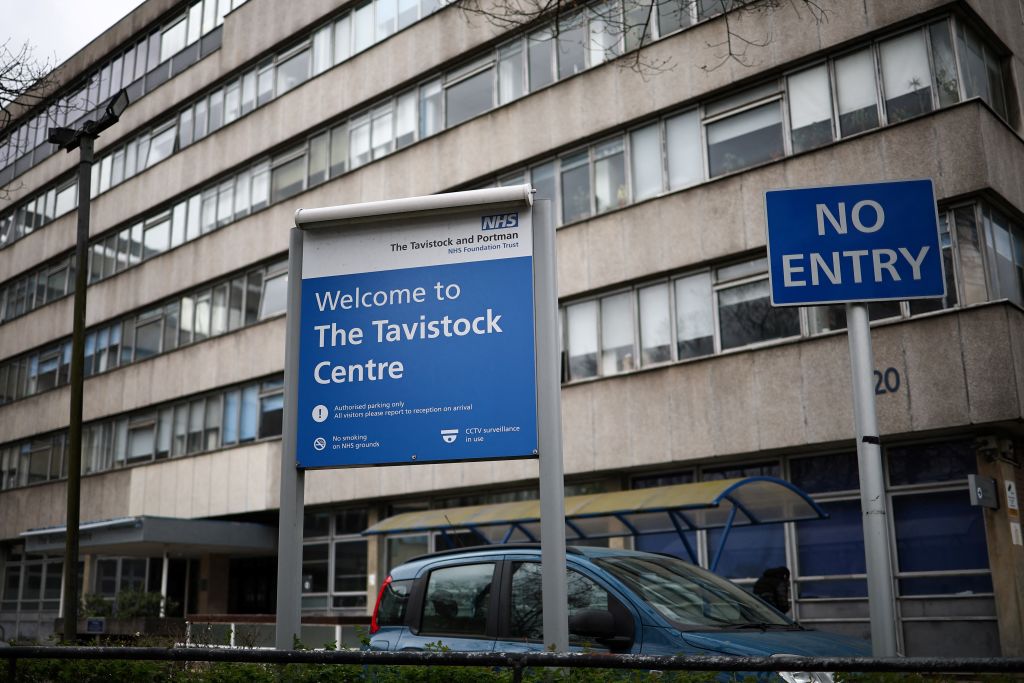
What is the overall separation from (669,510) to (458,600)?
677 centimetres

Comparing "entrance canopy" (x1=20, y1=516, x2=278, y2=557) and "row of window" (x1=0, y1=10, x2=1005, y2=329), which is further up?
"row of window" (x1=0, y1=10, x2=1005, y2=329)

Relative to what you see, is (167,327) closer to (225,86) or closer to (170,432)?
(170,432)

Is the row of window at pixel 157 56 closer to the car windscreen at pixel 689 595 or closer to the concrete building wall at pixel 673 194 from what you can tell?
the concrete building wall at pixel 673 194

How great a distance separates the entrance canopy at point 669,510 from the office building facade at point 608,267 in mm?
2593

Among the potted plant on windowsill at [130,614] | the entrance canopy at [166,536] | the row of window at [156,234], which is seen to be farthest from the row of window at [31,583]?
the potted plant on windowsill at [130,614]

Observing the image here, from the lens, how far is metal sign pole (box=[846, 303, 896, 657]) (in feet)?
18.6

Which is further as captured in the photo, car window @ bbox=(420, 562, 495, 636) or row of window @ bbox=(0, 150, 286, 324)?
row of window @ bbox=(0, 150, 286, 324)

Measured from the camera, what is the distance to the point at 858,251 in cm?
627

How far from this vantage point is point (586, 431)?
67.9 feet

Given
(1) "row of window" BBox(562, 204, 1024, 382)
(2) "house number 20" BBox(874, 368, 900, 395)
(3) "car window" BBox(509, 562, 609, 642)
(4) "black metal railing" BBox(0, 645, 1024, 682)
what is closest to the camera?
(4) "black metal railing" BBox(0, 645, 1024, 682)

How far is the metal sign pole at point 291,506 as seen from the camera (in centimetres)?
598

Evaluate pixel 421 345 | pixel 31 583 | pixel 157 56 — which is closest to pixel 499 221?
pixel 421 345

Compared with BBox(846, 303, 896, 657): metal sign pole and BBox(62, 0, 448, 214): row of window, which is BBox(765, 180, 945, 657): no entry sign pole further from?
BBox(62, 0, 448, 214): row of window

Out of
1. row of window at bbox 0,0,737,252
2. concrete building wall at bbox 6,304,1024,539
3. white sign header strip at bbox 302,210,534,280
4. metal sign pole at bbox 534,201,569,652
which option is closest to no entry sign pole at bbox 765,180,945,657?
metal sign pole at bbox 534,201,569,652
